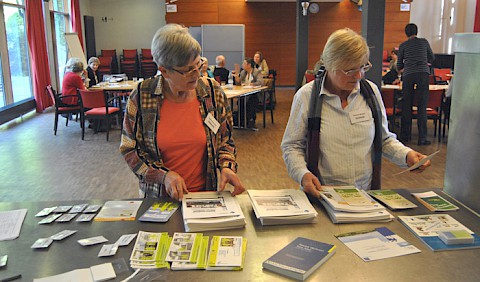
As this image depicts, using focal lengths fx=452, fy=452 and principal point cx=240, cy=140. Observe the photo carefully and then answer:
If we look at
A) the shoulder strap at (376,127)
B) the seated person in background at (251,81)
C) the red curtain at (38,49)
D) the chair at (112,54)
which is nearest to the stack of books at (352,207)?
the shoulder strap at (376,127)

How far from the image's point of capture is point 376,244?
1.63 meters

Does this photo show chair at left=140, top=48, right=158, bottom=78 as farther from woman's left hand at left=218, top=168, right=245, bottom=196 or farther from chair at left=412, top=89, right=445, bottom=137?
woman's left hand at left=218, top=168, right=245, bottom=196

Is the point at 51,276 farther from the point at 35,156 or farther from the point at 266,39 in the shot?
the point at 266,39

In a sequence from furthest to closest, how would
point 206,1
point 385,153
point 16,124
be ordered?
point 206,1, point 16,124, point 385,153

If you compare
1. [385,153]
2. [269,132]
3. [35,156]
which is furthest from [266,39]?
[385,153]

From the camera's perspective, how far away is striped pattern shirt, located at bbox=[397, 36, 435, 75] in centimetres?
699

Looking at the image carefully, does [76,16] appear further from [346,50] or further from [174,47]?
[346,50]

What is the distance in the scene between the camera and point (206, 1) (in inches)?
629

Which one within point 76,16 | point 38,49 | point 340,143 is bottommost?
point 340,143

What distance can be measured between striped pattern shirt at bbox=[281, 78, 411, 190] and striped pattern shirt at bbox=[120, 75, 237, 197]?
37cm

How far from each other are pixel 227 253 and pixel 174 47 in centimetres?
89

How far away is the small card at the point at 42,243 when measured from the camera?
1.61m

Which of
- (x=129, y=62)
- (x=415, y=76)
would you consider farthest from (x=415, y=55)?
(x=129, y=62)

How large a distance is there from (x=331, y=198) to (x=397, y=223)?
28cm
